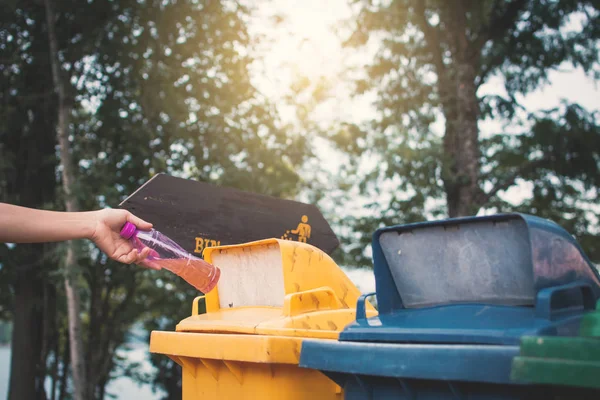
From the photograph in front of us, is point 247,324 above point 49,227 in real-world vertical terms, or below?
below

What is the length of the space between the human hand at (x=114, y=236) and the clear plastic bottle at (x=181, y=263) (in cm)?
23

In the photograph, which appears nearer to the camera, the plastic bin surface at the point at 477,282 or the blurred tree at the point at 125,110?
the plastic bin surface at the point at 477,282

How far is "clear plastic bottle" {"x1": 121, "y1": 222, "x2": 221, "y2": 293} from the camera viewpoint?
309 cm

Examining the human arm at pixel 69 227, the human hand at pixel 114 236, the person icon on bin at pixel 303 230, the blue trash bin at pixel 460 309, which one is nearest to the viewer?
the blue trash bin at pixel 460 309

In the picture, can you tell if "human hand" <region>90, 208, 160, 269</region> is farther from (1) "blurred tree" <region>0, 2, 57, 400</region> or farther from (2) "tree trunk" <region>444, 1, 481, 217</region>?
(2) "tree trunk" <region>444, 1, 481, 217</region>

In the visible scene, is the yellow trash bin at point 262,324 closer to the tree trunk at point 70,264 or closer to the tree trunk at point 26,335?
the tree trunk at point 70,264

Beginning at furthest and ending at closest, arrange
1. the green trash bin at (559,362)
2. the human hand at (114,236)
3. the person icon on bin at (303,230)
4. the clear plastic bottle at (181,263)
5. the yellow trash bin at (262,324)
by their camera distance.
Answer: the person icon on bin at (303,230), the clear plastic bottle at (181,263), the yellow trash bin at (262,324), the human hand at (114,236), the green trash bin at (559,362)

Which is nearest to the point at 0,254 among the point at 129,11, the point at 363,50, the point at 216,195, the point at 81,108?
the point at 81,108

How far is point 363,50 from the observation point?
10883mm

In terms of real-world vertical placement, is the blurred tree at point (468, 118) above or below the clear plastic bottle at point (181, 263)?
above

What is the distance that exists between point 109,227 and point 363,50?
8983 millimetres

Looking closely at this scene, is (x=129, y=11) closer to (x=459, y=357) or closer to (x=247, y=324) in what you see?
(x=247, y=324)

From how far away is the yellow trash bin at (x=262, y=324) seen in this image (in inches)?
106

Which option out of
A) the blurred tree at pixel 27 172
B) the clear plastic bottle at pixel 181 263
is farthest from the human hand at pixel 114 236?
the blurred tree at pixel 27 172
